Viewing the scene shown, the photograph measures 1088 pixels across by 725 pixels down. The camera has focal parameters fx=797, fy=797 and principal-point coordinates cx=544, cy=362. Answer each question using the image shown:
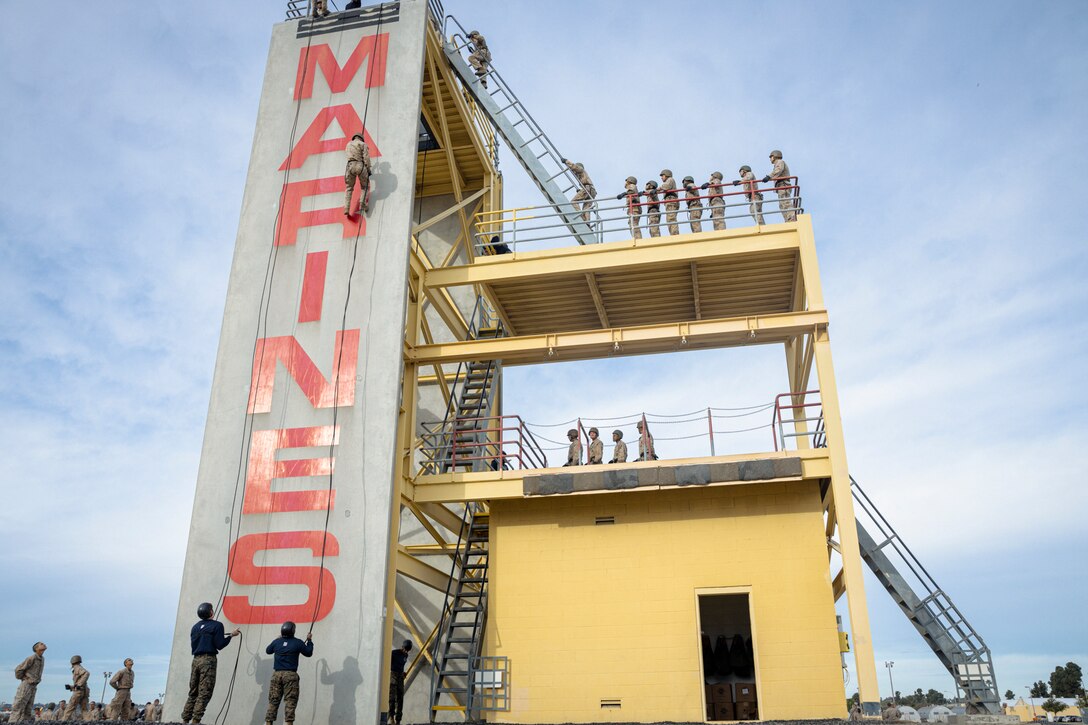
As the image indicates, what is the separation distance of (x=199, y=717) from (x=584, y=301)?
12836 mm

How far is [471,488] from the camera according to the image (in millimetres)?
17062

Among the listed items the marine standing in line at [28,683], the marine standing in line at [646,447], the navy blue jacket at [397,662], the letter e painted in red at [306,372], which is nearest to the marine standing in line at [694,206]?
the marine standing in line at [646,447]

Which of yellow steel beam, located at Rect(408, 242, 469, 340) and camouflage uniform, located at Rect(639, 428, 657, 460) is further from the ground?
yellow steel beam, located at Rect(408, 242, 469, 340)

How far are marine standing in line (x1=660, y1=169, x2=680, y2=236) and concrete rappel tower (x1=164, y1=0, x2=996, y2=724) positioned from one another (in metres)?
0.10

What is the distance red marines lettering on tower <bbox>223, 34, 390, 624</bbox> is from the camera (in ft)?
47.9

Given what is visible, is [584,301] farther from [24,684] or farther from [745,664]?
[24,684]

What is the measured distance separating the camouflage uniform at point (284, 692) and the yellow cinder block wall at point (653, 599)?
15.4ft

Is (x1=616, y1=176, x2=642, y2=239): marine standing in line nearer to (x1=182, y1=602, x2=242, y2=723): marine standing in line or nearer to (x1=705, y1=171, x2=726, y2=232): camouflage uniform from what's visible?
(x1=705, y1=171, x2=726, y2=232): camouflage uniform

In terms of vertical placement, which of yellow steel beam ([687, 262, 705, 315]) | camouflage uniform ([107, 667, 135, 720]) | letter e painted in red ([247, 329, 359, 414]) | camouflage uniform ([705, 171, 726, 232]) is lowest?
camouflage uniform ([107, 667, 135, 720])

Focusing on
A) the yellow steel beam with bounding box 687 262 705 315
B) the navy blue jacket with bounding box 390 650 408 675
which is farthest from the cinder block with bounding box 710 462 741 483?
the navy blue jacket with bounding box 390 650 408 675

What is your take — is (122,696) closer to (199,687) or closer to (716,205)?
(199,687)

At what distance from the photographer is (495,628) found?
16.4 metres

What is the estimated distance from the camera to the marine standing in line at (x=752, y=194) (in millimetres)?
17500

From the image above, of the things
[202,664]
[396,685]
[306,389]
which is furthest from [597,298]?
[202,664]
